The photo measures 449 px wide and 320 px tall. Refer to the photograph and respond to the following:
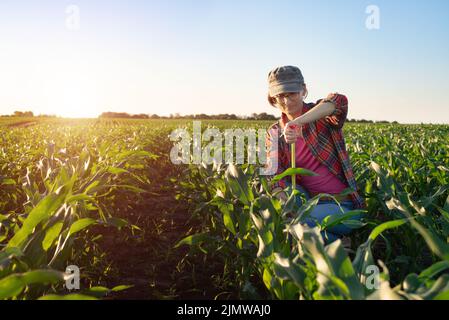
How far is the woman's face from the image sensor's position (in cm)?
288

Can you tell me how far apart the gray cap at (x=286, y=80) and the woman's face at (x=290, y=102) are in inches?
2.5

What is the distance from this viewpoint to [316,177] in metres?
3.18

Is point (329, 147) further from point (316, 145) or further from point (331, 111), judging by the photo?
point (331, 111)

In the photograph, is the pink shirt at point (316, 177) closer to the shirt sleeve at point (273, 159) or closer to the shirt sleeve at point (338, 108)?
Result: the shirt sleeve at point (273, 159)

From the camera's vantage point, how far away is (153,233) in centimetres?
389

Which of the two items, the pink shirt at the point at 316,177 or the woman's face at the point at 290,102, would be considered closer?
the woman's face at the point at 290,102

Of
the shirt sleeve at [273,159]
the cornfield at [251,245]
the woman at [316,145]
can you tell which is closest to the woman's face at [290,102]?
the woman at [316,145]

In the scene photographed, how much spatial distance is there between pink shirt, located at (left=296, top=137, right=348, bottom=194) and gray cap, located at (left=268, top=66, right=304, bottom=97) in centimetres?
55

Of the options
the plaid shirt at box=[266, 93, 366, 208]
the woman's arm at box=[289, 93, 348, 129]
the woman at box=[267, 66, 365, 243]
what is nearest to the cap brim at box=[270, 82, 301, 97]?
the woman at box=[267, 66, 365, 243]

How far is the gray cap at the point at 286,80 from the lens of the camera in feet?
9.14

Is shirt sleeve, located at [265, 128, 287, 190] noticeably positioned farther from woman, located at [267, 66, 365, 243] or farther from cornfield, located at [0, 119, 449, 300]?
cornfield, located at [0, 119, 449, 300]

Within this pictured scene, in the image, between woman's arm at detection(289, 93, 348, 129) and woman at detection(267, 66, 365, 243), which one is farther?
woman at detection(267, 66, 365, 243)

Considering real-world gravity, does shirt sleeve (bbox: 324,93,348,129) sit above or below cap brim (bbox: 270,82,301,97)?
below
